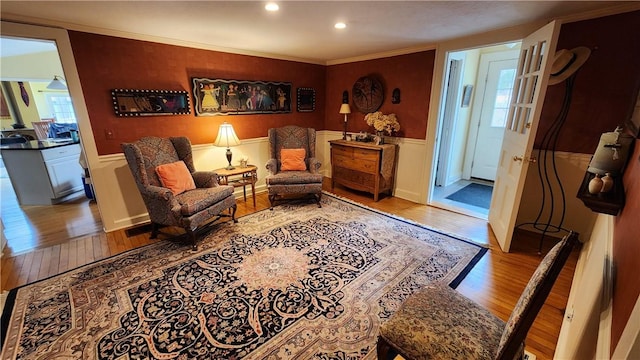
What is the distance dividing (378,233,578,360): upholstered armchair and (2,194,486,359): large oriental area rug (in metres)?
0.46

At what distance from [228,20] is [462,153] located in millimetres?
4375

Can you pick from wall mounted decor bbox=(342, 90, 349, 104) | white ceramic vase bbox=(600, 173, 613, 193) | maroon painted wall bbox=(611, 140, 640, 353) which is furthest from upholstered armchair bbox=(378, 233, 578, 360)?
wall mounted decor bbox=(342, 90, 349, 104)

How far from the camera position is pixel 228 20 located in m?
2.34

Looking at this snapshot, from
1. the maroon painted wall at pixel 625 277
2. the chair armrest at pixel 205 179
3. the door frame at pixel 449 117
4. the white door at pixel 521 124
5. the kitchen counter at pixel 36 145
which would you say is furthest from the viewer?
the door frame at pixel 449 117

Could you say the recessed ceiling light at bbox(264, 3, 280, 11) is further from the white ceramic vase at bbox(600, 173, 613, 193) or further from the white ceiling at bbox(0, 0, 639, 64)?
the white ceramic vase at bbox(600, 173, 613, 193)

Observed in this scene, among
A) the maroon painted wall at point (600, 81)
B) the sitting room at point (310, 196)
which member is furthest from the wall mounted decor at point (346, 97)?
the maroon painted wall at point (600, 81)

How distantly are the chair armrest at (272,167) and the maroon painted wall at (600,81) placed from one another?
3255 millimetres

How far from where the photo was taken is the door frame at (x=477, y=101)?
412 centimetres

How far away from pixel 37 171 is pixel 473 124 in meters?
6.96

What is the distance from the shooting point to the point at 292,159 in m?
3.84

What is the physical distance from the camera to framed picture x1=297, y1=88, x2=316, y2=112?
4499 millimetres

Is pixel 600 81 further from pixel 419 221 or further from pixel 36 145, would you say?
pixel 36 145

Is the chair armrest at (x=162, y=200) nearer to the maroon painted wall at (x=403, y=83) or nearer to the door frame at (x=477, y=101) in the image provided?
the maroon painted wall at (x=403, y=83)

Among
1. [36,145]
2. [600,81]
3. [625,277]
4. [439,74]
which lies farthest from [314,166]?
[36,145]
